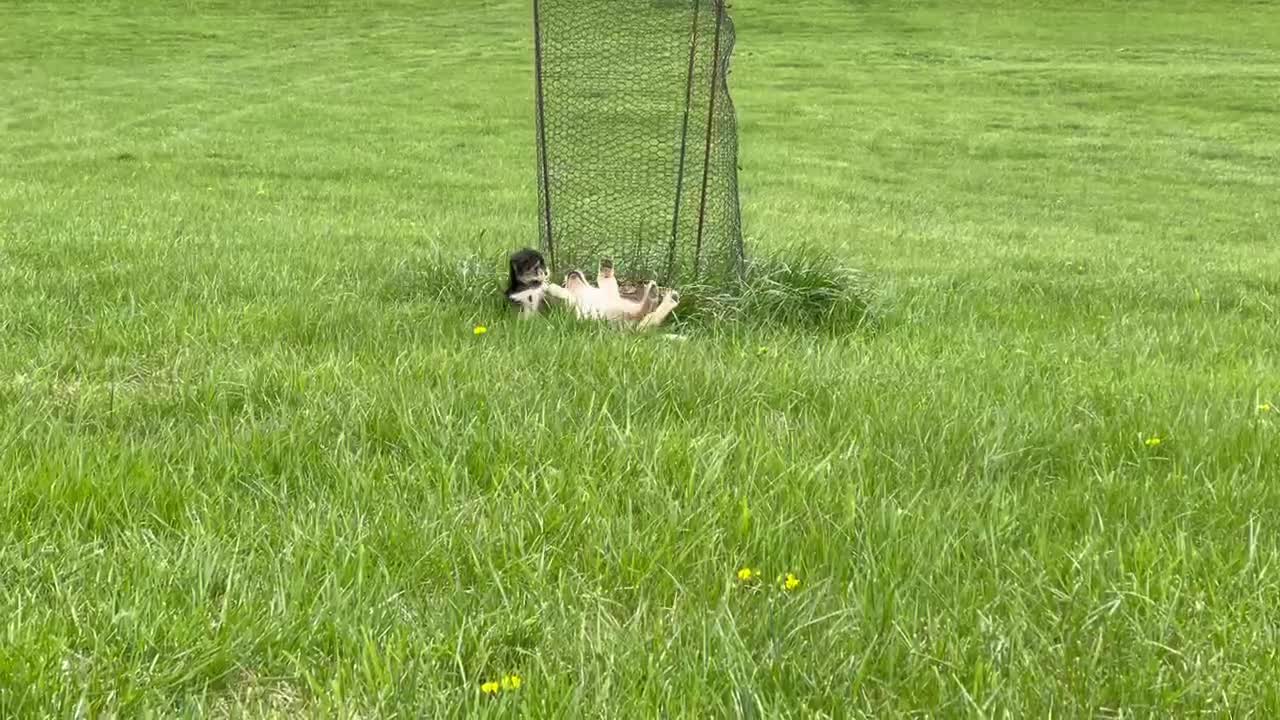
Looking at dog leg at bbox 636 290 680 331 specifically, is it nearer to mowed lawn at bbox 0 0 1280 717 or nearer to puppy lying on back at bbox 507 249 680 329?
puppy lying on back at bbox 507 249 680 329

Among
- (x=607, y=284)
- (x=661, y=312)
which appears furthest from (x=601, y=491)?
(x=607, y=284)

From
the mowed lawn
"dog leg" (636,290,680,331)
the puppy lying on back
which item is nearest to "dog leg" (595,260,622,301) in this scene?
the puppy lying on back

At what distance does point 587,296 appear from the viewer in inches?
177

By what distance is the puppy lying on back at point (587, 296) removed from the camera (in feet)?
14.5

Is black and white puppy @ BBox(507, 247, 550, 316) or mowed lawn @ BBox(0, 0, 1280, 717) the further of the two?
black and white puppy @ BBox(507, 247, 550, 316)

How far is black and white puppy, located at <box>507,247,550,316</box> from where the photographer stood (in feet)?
→ 14.7

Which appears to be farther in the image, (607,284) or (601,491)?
(607,284)

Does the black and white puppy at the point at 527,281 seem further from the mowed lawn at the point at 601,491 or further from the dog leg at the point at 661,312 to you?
the dog leg at the point at 661,312

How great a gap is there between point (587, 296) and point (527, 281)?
0.29 meters

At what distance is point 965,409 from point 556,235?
3.30 metres

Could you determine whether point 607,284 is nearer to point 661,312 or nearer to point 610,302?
point 610,302

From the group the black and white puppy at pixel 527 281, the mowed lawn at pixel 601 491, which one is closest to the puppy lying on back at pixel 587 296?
the black and white puppy at pixel 527 281

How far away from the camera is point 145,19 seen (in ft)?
112

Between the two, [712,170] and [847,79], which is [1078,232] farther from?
[847,79]
